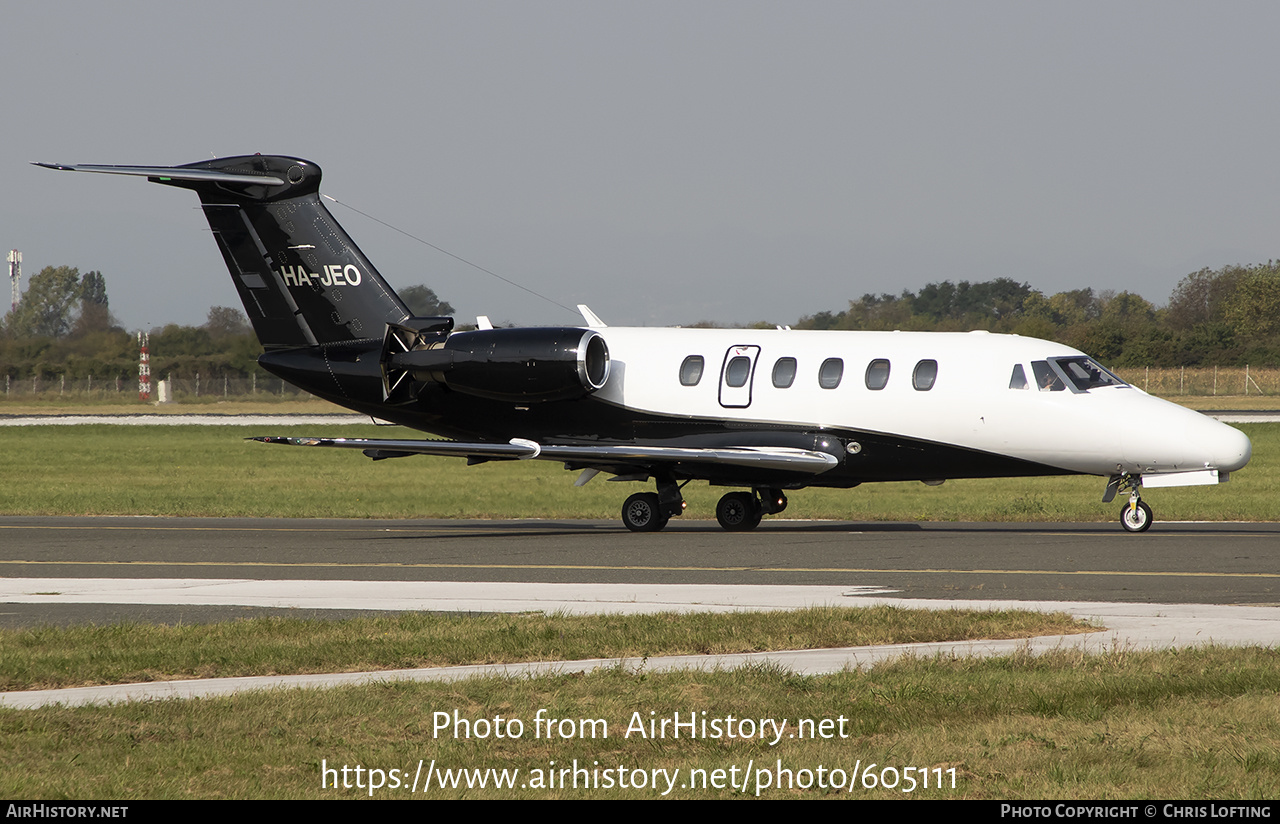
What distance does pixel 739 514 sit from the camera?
2366 centimetres

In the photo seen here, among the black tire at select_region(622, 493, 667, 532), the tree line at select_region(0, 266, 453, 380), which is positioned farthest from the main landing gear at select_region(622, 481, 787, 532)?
the tree line at select_region(0, 266, 453, 380)

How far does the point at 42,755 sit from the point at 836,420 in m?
16.1

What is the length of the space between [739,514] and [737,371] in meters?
2.35

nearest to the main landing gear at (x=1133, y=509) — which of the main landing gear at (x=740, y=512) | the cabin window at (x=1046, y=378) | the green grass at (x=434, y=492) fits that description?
the cabin window at (x=1046, y=378)

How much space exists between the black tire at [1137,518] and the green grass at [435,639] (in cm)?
960

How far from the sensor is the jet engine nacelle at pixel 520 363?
23328mm

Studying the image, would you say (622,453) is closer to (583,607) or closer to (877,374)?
(877,374)

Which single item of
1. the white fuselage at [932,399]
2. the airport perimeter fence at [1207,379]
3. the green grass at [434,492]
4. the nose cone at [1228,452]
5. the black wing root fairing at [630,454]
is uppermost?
the airport perimeter fence at [1207,379]

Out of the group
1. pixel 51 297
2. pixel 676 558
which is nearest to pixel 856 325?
pixel 676 558

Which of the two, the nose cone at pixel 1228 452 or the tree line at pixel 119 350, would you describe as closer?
the nose cone at pixel 1228 452

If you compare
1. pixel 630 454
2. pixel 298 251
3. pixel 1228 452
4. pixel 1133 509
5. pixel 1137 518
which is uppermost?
pixel 298 251

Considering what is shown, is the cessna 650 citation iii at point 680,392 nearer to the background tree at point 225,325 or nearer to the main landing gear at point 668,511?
the main landing gear at point 668,511

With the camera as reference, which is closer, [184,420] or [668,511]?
[668,511]

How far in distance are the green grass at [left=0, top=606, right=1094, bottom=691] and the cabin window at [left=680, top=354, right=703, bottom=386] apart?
10.5 metres
